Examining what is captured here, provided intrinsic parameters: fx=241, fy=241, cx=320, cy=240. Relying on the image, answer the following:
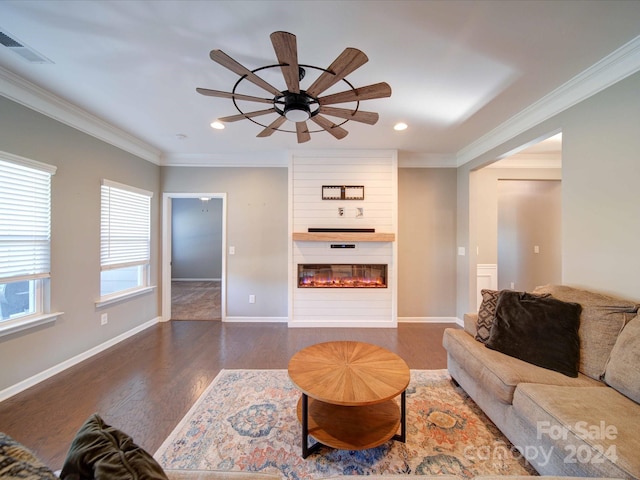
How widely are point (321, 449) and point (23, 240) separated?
10.2 feet

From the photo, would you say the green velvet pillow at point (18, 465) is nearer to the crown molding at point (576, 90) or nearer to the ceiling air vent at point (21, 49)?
the ceiling air vent at point (21, 49)

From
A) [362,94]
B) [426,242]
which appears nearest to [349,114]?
[362,94]

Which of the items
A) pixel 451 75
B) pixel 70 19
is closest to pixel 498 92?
pixel 451 75

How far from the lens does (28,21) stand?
153 cm

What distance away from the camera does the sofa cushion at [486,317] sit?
2.03m

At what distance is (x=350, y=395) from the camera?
1383 mm

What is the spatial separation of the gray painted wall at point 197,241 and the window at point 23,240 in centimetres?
537

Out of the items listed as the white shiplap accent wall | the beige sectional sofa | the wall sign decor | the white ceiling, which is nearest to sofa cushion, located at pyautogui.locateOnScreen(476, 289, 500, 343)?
the beige sectional sofa

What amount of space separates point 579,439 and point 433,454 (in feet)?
2.54

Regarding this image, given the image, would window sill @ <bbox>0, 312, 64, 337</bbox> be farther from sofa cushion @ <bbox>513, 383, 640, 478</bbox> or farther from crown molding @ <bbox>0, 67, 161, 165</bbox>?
sofa cushion @ <bbox>513, 383, 640, 478</bbox>

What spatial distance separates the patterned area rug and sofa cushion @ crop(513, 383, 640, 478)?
39 cm

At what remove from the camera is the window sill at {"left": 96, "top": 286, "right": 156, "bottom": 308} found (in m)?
2.95

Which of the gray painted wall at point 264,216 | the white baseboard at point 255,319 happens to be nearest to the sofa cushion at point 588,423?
the gray painted wall at point 264,216

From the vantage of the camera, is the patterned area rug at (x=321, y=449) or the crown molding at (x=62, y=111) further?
the crown molding at (x=62, y=111)
